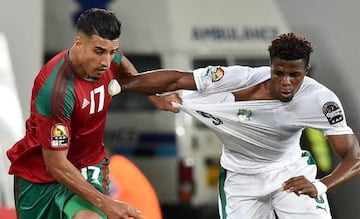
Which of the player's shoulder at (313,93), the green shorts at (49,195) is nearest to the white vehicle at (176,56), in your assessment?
the player's shoulder at (313,93)

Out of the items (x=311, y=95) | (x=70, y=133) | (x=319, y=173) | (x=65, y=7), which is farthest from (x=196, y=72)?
(x=65, y=7)

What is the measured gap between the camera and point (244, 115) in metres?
7.79

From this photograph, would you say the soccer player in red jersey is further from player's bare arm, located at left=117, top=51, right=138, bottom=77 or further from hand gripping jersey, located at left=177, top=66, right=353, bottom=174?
hand gripping jersey, located at left=177, top=66, right=353, bottom=174

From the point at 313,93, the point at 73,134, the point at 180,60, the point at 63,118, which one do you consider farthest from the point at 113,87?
the point at 180,60

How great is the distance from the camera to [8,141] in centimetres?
1138

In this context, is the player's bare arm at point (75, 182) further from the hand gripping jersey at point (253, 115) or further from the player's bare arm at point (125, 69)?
the hand gripping jersey at point (253, 115)

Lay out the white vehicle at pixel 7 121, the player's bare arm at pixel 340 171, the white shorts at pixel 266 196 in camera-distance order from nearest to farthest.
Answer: the player's bare arm at pixel 340 171, the white shorts at pixel 266 196, the white vehicle at pixel 7 121

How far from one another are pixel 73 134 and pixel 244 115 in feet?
4.42

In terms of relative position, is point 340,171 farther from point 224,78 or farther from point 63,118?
point 63,118

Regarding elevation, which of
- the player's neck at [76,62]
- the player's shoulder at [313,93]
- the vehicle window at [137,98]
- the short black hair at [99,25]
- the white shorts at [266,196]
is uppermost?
the short black hair at [99,25]

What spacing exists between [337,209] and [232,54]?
6.94 ft

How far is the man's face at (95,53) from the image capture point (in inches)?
258

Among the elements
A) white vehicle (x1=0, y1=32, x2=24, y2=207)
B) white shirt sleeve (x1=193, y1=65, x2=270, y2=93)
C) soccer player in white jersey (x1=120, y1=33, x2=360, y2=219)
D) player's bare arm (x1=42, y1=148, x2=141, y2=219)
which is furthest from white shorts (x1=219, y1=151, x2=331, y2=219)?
white vehicle (x1=0, y1=32, x2=24, y2=207)

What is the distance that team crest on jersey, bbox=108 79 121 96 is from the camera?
6984mm
